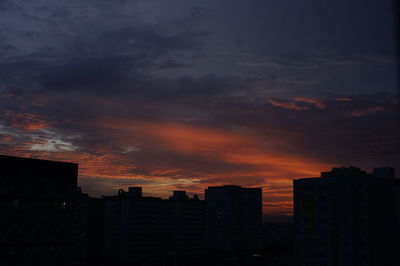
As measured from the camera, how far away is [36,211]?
67125 mm

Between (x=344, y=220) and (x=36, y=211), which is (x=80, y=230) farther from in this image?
(x=36, y=211)

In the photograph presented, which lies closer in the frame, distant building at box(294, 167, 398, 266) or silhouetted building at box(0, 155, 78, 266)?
silhouetted building at box(0, 155, 78, 266)

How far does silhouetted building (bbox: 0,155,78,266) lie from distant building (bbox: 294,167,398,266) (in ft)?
191

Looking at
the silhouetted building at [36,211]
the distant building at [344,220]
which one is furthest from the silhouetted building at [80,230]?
the silhouetted building at [36,211]

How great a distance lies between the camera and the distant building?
327 ft

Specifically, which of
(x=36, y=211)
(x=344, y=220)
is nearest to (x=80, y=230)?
(x=344, y=220)

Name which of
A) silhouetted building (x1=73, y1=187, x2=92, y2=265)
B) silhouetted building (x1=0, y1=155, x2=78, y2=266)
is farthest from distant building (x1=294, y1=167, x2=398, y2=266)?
silhouetted building (x1=73, y1=187, x2=92, y2=265)

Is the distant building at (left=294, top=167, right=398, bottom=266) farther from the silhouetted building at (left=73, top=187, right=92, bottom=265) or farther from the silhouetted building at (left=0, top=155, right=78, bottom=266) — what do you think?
the silhouetted building at (left=73, top=187, right=92, bottom=265)

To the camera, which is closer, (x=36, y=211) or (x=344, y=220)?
(x=36, y=211)

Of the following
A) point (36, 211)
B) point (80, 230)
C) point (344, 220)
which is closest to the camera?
point (36, 211)

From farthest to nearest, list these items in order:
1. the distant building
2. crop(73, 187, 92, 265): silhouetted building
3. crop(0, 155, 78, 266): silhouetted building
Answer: crop(73, 187, 92, 265): silhouetted building → the distant building → crop(0, 155, 78, 266): silhouetted building

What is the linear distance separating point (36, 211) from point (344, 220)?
223 ft

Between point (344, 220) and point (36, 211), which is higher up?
point (36, 211)

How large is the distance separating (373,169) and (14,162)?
402 ft
